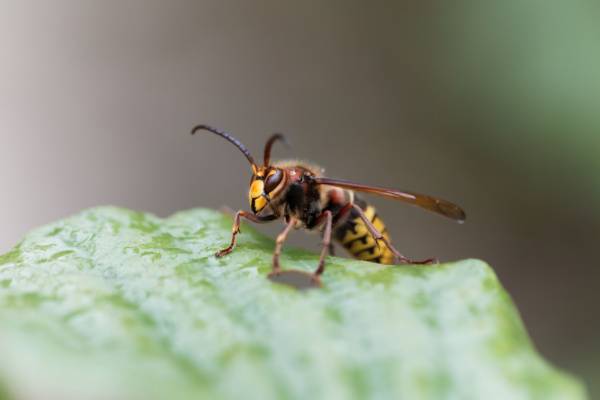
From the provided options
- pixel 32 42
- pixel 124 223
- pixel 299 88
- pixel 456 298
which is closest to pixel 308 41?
pixel 299 88

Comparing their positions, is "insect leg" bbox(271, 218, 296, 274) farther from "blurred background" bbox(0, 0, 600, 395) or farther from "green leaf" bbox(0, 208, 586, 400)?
"blurred background" bbox(0, 0, 600, 395)

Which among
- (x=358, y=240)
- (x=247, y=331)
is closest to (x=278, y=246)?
(x=247, y=331)

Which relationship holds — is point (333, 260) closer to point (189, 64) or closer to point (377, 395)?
point (377, 395)

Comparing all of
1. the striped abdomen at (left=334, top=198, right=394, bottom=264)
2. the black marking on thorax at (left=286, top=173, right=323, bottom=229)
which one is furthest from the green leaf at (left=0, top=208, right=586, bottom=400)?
the striped abdomen at (left=334, top=198, right=394, bottom=264)

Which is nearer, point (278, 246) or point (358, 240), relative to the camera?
point (278, 246)

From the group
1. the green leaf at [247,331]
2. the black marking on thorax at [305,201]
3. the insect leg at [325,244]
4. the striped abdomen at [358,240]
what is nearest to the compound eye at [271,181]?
the black marking on thorax at [305,201]

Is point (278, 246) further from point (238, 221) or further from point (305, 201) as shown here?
point (305, 201)
